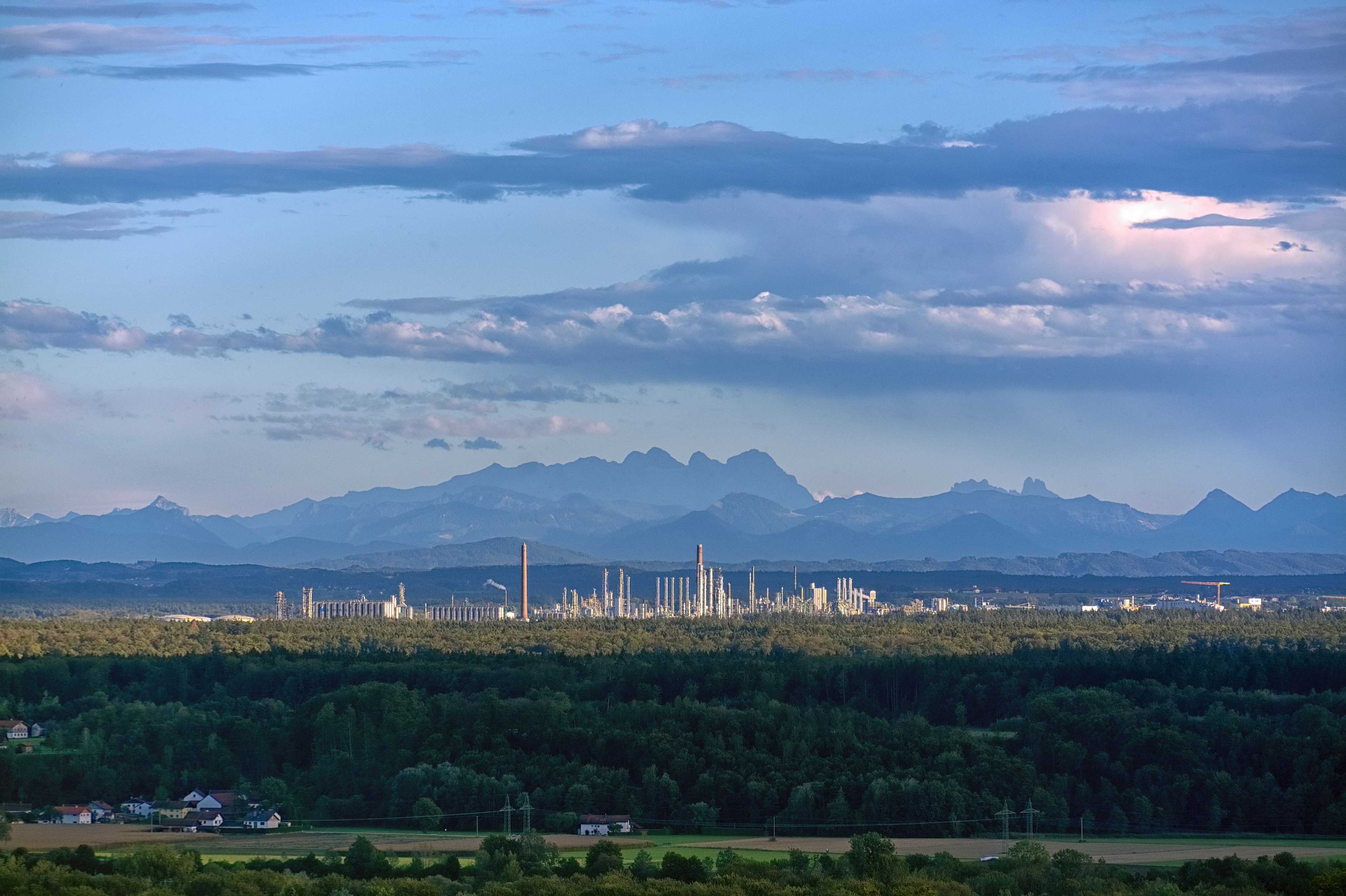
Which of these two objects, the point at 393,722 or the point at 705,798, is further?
the point at 393,722

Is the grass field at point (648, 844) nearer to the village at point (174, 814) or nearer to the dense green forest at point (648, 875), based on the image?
the village at point (174, 814)

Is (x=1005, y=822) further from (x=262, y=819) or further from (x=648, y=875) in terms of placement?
(x=262, y=819)

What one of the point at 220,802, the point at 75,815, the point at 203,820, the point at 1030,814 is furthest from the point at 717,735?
the point at 75,815

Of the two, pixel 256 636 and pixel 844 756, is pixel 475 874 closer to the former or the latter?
pixel 844 756

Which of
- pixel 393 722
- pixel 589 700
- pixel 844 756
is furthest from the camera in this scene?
pixel 589 700

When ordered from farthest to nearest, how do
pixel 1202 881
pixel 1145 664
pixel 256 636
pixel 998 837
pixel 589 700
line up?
pixel 256 636, pixel 1145 664, pixel 589 700, pixel 998 837, pixel 1202 881

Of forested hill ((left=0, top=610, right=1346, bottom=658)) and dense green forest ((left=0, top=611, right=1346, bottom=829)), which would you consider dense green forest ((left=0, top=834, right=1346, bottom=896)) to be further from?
forested hill ((left=0, top=610, right=1346, bottom=658))

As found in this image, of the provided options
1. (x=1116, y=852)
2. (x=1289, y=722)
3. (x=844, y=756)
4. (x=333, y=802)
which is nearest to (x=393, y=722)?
(x=333, y=802)
